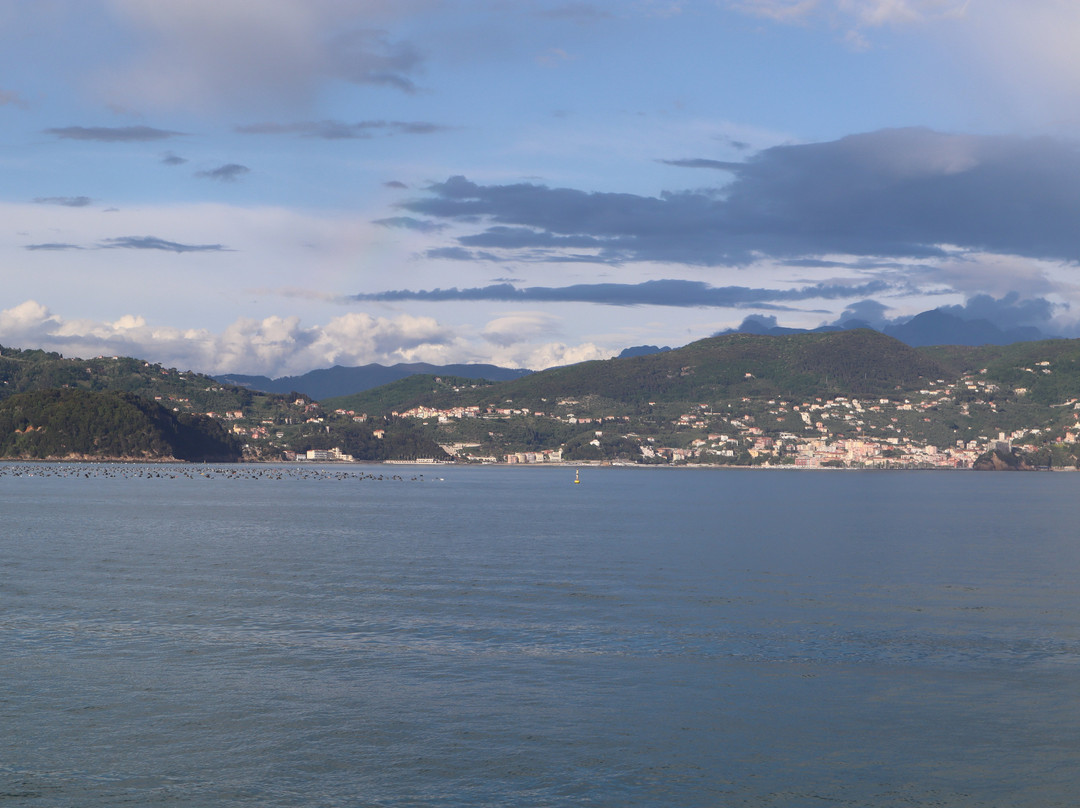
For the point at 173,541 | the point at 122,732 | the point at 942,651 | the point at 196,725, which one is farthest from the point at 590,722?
the point at 173,541

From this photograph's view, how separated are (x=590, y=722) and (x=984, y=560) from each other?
44.9m

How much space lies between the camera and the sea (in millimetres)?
19594

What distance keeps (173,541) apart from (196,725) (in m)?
46.4

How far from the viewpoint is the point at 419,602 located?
132 ft

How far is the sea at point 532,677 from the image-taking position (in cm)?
1959

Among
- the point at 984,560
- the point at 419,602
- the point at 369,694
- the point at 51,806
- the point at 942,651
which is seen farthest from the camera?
the point at 984,560

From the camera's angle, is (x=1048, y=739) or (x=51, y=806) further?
(x=1048, y=739)

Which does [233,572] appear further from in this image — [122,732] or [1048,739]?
[1048,739]

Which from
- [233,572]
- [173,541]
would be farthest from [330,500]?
[233,572]

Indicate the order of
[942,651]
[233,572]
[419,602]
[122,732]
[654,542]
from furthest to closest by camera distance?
[654,542]
[233,572]
[419,602]
[942,651]
[122,732]

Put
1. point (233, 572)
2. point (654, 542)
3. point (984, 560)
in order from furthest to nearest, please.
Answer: point (654, 542), point (984, 560), point (233, 572)

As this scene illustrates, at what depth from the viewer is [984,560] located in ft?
195

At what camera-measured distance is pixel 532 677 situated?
2755 centimetres

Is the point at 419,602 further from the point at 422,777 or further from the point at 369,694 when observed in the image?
the point at 422,777
